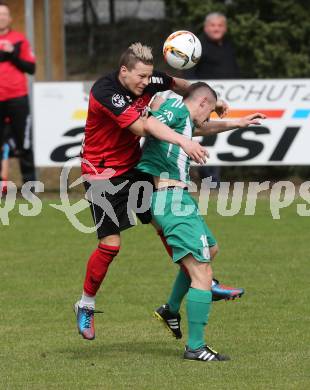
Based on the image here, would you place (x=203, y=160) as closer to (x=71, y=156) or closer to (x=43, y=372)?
(x=43, y=372)

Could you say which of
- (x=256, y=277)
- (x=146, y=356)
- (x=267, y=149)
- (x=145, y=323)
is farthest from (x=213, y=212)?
(x=146, y=356)

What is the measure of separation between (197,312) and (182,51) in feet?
5.91

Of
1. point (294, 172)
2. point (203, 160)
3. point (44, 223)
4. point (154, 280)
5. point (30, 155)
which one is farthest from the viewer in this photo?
point (294, 172)

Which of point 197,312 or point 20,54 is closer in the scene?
point 197,312

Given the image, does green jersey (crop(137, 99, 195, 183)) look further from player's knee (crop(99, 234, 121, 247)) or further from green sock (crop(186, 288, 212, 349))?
green sock (crop(186, 288, 212, 349))

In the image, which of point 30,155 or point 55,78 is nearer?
point 30,155

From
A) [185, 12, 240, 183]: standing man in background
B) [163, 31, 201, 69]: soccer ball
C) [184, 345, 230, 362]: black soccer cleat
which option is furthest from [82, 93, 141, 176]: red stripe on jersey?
[185, 12, 240, 183]: standing man in background

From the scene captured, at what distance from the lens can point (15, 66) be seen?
13922mm

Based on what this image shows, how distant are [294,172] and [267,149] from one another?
3.66ft

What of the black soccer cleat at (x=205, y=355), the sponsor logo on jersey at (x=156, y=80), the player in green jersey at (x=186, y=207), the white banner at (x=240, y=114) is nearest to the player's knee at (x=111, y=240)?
the player in green jersey at (x=186, y=207)

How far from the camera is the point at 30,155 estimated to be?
14.4 m

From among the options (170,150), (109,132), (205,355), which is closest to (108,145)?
(109,132)

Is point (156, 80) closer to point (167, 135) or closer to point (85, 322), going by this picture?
point (167, 135)

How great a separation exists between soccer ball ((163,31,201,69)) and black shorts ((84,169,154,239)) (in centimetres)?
82
